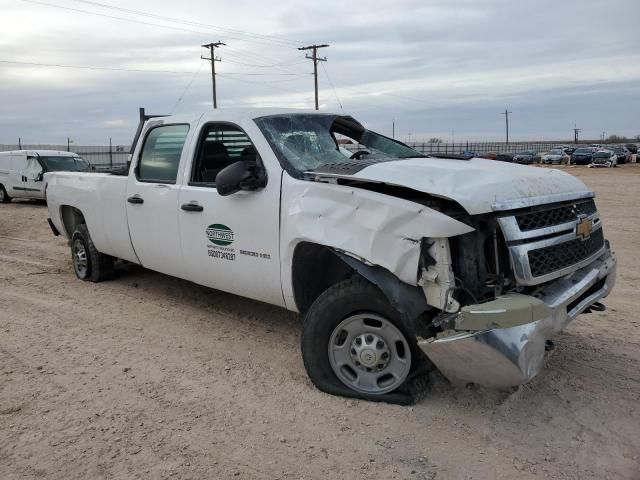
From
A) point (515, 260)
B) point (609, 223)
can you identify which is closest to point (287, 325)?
point (515, 260)

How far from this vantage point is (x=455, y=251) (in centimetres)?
332

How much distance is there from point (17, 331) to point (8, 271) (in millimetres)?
2964

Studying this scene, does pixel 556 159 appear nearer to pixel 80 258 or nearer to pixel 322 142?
pixel 80 258

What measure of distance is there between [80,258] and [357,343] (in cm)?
466

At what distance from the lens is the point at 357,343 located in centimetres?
374

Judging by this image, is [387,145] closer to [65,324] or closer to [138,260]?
[138,260]

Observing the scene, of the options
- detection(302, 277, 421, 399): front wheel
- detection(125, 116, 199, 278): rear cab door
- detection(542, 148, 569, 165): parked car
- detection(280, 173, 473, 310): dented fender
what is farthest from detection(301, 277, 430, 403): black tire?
detection(542, 148, 569, 165): parked car

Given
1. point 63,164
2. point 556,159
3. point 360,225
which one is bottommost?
point 360,225

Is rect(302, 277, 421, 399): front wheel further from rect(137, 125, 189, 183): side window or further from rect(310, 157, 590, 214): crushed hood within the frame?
rect(137, 125, 189, 183): side window

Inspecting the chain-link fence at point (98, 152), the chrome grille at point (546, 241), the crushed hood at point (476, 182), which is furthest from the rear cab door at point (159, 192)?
the chain-link fence at point (98, 152)

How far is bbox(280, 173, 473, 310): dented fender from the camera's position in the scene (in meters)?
3.23

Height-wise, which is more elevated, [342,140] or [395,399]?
[342,140]

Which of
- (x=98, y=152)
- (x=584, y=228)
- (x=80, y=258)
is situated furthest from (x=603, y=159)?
(x=584, y=228)

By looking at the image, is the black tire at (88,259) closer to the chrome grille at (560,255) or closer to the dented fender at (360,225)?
the dented fender at (360,225)
